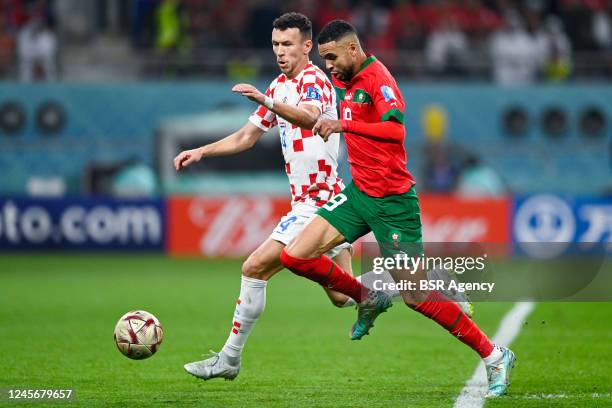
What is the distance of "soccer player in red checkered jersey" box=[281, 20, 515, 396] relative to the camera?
7504 mm

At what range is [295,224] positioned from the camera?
27.0ft

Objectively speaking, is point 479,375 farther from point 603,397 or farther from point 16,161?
point 16,161

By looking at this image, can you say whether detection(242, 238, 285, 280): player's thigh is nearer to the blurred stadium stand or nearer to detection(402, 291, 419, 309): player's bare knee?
detection(402, 291, 419, 309): player's bare knee

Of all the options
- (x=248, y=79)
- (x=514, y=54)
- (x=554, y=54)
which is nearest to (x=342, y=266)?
(x=248, y=79)

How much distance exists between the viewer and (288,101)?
836cm

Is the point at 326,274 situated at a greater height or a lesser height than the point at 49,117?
greater

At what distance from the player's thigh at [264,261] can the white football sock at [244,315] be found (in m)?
0.05

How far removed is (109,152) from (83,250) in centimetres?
322

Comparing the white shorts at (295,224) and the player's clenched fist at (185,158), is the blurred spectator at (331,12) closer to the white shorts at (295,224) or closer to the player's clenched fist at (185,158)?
the white shorts at (295,224)

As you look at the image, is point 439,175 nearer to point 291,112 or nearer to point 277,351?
point 277,351

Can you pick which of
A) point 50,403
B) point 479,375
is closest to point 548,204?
point 479,375

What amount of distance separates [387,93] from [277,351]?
319 centimetres

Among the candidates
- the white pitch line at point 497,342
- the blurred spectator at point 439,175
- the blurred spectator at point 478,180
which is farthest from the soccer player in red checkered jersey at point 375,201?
the blurred spectator at point 439,175

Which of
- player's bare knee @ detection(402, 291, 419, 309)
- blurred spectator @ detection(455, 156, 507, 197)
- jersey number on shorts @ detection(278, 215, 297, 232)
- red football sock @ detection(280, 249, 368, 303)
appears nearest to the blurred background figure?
blurred spectator @ detection(455, 156, 507, 197)
